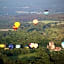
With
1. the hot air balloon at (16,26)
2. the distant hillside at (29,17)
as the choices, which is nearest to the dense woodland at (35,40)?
the hot air balloon at (16,26)

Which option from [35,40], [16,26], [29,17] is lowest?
[35,40]

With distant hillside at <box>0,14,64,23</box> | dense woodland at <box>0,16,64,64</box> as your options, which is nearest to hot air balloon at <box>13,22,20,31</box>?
dense woodland at <box>0,16,64,64</box>

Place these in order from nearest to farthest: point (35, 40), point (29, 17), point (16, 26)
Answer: point (35, 40) < point (16, 26) < point (29, 17)

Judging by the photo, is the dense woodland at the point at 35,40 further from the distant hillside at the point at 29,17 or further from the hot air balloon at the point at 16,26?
the distant hillside at the point at 29,17

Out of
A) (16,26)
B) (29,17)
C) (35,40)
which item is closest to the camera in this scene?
(35,40)

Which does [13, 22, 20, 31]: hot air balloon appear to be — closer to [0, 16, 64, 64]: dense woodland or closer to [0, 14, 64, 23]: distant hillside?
[0, 16, 64, 64]: dense woodland

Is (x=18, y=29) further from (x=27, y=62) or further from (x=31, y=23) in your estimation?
(x=27, y=62)

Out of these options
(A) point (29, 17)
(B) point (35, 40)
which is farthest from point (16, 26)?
(B) point (35, 40)

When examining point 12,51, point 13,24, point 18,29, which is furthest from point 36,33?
point 12,51

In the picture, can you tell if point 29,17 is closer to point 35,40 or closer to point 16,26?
point 16,26
